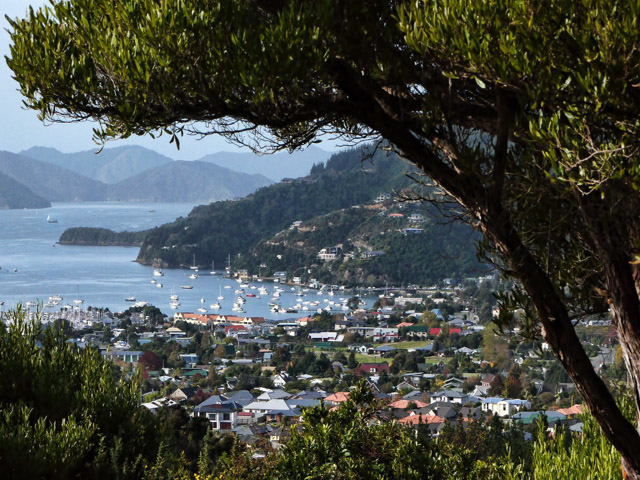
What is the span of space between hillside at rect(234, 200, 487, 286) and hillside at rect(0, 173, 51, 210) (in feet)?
204

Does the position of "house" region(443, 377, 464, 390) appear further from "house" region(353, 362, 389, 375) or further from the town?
"house" region(353, 362, 389, 375)

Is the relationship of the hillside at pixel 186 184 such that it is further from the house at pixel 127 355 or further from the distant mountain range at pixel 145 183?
the house at pixel 127 355

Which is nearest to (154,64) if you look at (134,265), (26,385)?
(26,385)

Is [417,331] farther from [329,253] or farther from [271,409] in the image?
[271,409]

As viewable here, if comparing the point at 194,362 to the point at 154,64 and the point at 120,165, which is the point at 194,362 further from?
the point at 120,165

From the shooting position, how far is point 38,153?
552 feet

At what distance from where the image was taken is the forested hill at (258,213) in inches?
2680

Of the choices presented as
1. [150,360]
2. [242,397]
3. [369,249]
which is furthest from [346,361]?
[369,249]

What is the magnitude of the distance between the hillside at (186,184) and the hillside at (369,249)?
58.8 metres

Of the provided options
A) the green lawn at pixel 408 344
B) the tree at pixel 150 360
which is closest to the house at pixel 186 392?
the tree at pixel 150 360

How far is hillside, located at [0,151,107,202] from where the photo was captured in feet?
397

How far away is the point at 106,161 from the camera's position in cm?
16825

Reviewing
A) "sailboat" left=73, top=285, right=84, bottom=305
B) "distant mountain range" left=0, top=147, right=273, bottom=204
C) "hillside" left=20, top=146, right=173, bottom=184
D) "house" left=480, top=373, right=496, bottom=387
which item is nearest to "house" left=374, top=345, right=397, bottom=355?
"house" left=480, top=373, right=496, bottom=387

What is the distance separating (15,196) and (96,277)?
56.3m
